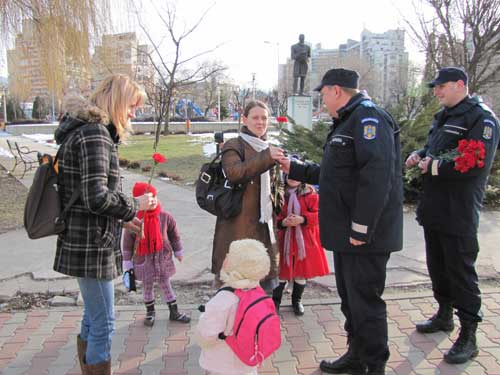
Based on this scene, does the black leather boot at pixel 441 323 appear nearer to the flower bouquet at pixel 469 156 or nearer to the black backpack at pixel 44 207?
the flower bouquet at pixel 469 156

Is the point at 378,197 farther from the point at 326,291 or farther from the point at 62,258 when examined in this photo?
the point at 326,291

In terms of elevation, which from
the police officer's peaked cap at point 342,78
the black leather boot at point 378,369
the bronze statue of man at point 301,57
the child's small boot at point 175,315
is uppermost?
the bronze statue of man at point 301,57

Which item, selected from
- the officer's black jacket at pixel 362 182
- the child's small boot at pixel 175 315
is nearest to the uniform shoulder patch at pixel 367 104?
the officer's black jacket at pixel 362 182

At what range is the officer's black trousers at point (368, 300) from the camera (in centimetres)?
286

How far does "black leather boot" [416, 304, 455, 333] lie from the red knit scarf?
7.24ft

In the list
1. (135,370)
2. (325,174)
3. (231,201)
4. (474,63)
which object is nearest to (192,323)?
(135,370)

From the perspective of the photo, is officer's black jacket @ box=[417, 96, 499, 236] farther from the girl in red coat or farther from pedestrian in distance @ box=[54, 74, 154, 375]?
pedestrian in distance @ box=[54, 74, 154, 375]

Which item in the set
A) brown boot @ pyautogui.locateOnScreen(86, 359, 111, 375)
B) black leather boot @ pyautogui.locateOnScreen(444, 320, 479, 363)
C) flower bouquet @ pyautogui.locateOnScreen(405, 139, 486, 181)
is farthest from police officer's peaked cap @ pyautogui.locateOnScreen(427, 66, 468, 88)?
brown boot @ pyautogui.locateOnScreen(86, 359, 111, 375)

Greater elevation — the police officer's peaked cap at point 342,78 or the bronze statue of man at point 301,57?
the bronze statue of man at point 301,57

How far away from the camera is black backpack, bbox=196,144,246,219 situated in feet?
11.3

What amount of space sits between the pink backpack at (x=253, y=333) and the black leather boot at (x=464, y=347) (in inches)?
63.0

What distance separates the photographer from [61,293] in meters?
4.50

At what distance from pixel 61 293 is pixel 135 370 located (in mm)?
1704

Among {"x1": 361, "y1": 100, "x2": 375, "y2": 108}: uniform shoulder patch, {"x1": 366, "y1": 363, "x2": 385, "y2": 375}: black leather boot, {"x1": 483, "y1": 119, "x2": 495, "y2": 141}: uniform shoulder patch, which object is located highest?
{"x1": 361, "y1": 100, "x2": 375, "y2": 108}: uniform shoulder patch
